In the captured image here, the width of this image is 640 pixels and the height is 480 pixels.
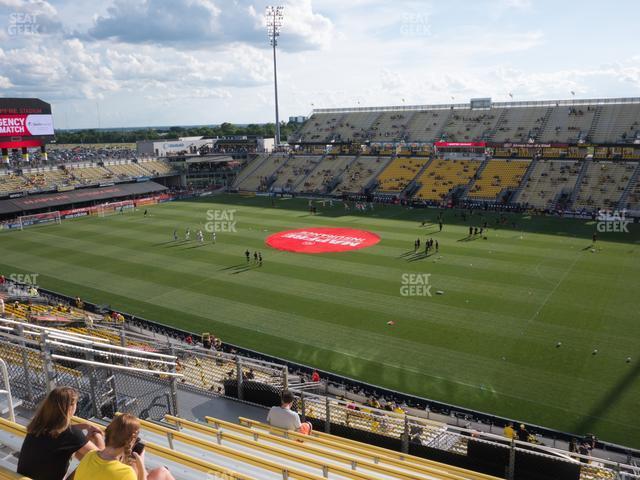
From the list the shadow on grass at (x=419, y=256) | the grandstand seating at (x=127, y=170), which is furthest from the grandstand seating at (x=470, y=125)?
the grandstand seating at (x=127, y=170)

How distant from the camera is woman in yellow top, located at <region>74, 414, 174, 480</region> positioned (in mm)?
4422

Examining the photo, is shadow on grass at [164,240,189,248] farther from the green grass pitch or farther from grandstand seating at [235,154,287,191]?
grandstand seating at [235,154,287,191]

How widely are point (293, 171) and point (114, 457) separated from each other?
7167cm

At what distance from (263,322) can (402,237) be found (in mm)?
19543

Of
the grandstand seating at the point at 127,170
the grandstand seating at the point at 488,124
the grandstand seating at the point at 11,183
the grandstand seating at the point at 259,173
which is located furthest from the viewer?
the grandstand seating at the point at 259,173

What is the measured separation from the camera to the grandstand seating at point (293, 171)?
236ft

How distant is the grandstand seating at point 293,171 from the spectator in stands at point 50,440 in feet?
217

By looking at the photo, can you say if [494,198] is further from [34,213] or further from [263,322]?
[34,213]

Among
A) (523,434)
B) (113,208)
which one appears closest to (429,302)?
(523,434)

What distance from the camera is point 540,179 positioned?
55000 millimetres

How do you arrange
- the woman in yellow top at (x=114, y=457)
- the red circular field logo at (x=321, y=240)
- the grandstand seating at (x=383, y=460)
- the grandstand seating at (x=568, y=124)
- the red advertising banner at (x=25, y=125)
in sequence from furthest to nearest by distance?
1. the grandstand seating at (x=568, y=124)
2. the red advertising banner at (x=25, y=125)
3. the red circular field logo at (x=321, y=240)
4. the grandstand seating at (x=383, y=460)
5. the woman in yellow top at (x=114, y=457)

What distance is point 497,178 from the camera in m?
57.6

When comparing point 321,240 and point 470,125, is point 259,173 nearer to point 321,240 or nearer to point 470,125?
point 470,125

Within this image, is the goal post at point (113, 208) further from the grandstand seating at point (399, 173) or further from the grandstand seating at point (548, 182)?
the grandstand seating at point (548, 182)
